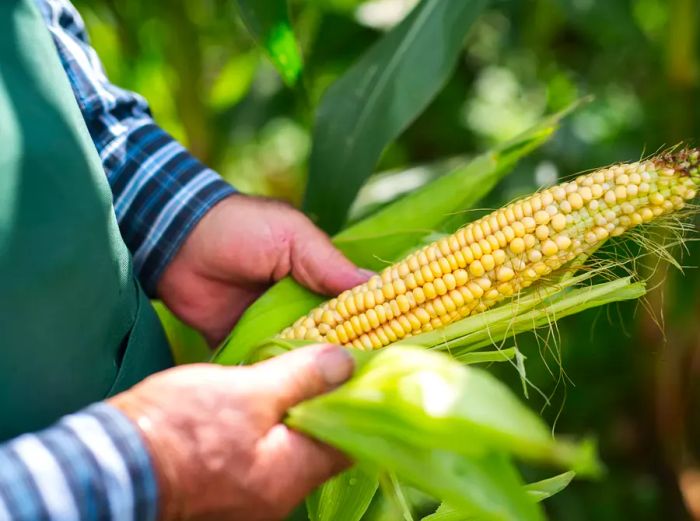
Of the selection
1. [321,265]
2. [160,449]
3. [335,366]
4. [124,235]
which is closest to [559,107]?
[321,265]

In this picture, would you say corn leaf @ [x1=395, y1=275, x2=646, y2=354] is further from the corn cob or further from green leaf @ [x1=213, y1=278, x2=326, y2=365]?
green leaf @ [x1=213, y1=278, x2=326, y2=365]

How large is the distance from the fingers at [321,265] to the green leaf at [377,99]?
0.21 metres

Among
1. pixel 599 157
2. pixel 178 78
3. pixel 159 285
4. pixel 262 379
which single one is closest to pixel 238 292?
pixel 159 285

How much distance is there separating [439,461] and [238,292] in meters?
0.56

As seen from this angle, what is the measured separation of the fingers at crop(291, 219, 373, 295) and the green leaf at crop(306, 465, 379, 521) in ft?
0.81

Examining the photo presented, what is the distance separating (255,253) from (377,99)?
360mm

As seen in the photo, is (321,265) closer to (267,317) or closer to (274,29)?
(267,317)

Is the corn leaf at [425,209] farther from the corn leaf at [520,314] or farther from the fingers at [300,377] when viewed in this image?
the fingers at [300,377]

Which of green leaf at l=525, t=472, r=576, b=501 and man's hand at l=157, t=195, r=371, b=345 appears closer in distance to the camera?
green leaf at l=525, t=472, r=576, b=501

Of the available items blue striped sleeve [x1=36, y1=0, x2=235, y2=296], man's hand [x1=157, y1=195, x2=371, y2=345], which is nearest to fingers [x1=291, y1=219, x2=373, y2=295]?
man's hand [x1=157, y1=195, x2=371, y2=345]

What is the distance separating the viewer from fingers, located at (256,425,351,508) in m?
0.65

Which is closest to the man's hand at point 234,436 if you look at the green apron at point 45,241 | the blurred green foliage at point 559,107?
the green apron at point 45,241

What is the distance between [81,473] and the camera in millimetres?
575

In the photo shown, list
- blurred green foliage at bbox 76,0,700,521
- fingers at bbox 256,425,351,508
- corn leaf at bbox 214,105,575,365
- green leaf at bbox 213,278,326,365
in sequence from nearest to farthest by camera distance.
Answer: fingers at bbox 256,425,351,508
green leaf at bbox 213,278,326,365
corn leaf at bbox 214,105,575,365
blurred green foliage at bbox 76,0,700,521
